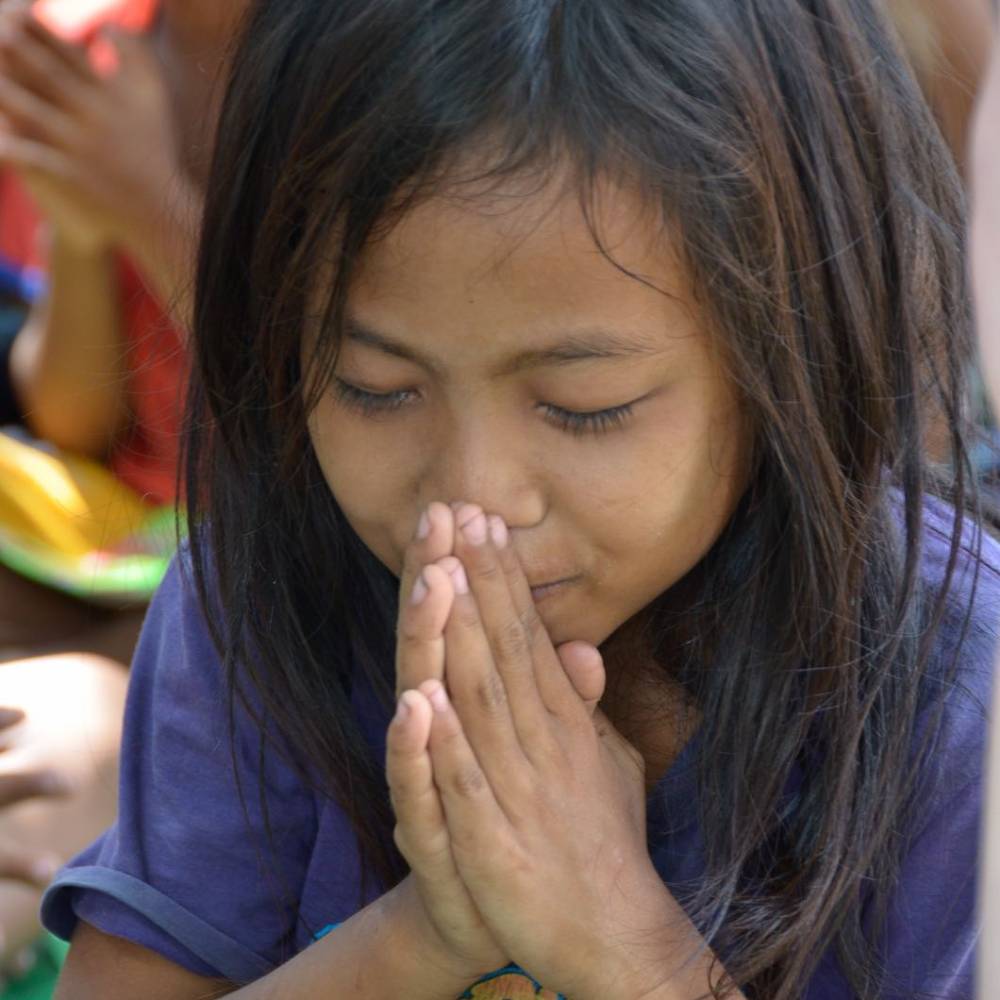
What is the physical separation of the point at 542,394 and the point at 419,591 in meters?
0.16

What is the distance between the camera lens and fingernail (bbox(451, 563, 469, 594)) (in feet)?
3.89

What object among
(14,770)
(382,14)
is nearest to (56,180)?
(14,770)

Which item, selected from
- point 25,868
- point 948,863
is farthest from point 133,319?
point 948,863

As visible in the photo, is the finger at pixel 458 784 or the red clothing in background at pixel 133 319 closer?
the finger at pixel 458 784

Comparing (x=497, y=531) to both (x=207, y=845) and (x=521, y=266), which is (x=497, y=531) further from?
(x=207, y=845)

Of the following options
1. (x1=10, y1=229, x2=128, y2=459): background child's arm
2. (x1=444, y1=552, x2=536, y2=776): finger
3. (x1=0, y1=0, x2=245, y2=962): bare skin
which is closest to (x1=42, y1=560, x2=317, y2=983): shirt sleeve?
(x1=444, y1=552, x2=536, y2=776): finger

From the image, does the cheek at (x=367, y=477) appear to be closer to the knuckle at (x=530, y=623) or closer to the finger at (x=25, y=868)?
the knuckle at (x=530, y=623)

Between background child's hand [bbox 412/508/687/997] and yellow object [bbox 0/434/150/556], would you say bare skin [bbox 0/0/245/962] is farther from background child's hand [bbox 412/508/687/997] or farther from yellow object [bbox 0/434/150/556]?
background child's hand [bbox 412/508/687/997]

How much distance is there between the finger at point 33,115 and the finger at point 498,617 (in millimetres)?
1565

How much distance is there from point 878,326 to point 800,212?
133mm

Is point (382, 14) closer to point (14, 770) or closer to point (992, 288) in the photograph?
point (992, 288)

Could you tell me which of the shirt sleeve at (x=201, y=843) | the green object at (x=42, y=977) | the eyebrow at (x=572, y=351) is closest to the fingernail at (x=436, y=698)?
the eyebrow at (x=572, y=351)

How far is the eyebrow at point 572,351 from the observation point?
116 cm

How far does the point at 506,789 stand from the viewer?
4.09 ft
